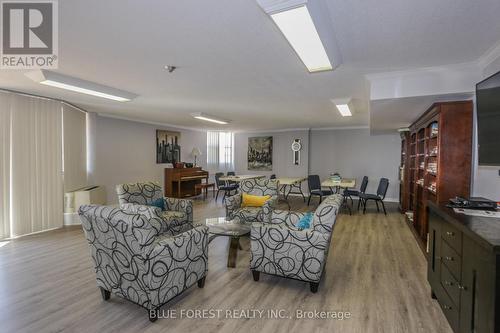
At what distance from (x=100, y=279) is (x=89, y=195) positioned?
3164 mm

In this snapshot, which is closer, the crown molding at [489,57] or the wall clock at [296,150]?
the crown molding at [489,57]

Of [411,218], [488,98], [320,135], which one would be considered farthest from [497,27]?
[320,135]

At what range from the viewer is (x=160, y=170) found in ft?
26.1

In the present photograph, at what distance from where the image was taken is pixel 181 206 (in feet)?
13.5

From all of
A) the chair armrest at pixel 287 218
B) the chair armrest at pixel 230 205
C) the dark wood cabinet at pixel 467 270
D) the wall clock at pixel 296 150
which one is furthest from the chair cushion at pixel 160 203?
the wall clock at pixel 296 150

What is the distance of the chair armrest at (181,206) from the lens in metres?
4.07

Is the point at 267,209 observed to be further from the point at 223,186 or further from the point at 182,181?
the point at 182,181

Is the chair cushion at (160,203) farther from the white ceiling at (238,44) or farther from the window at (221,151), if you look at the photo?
the window at (221,151)

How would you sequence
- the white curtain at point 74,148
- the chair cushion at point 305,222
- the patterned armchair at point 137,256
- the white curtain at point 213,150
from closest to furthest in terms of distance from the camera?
the patterned armchair at point 137,256
the chair cushion at point 305,222
the white curtain at point 74,148
the white curtain at point 213,150

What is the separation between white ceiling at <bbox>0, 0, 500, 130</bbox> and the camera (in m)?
1.76

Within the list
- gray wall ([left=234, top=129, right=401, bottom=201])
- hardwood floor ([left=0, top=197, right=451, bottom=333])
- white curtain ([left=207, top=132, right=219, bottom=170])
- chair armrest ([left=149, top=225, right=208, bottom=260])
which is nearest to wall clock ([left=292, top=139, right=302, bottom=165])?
gray wall ([left=234, top=129, right=401, bottom=201])

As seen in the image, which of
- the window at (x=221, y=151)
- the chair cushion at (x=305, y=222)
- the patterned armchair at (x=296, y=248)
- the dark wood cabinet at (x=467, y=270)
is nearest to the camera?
the dark wood cabinet at (x=467, y=270)

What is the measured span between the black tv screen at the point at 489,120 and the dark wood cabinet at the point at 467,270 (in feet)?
1.83

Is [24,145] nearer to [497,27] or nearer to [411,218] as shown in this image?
[497,27]
